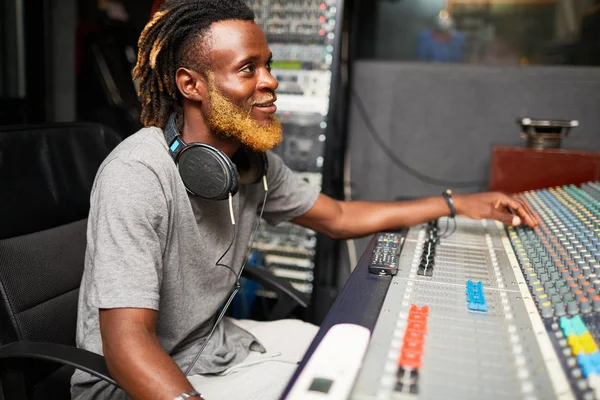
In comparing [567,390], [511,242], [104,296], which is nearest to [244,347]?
[104,296]

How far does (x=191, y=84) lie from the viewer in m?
1.21

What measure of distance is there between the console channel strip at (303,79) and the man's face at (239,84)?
103cm

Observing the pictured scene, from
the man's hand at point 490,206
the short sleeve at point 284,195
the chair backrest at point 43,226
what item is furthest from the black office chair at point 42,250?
the man's hand at point 490,206

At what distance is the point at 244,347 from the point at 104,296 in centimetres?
47

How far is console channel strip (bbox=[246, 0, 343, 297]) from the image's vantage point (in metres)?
2.28

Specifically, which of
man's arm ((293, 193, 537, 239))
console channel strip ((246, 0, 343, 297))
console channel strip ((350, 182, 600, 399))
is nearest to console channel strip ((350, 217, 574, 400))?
console channel strip ((350, 182, 600, 399))

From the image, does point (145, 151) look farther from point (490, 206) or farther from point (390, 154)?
point (390, 154)

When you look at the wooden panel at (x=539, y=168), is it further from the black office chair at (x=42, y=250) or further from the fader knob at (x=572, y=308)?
the black office chair at (x=42, y=250)

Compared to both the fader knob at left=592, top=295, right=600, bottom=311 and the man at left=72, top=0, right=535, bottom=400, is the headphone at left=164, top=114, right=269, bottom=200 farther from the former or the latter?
the fader knob at left=592, top=295, right=600, bottom=311

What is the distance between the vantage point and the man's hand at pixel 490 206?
55.7 inches

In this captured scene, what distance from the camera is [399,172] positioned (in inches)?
102

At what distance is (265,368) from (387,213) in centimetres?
54

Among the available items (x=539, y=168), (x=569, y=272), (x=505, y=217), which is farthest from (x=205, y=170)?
(x=539, y=168)

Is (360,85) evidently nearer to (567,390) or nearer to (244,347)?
(244,347)
